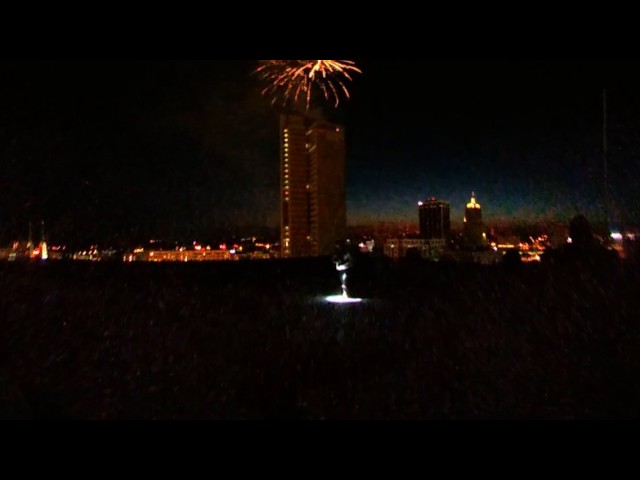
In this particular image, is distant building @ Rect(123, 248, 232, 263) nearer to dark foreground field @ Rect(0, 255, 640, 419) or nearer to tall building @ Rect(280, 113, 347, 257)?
dark foreground field @ Rect(0, 255, 640, 419)

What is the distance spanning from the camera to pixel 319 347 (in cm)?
498

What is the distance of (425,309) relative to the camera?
6.54 metres

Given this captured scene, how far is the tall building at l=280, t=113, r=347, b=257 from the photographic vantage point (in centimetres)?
695

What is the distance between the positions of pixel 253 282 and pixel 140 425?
5.45 metres

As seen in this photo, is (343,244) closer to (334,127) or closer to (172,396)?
(334,127)

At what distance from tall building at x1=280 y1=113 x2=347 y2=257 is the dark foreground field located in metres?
1.18

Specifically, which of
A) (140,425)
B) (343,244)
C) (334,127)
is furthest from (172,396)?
(334,127)

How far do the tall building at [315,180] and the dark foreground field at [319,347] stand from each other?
118cm

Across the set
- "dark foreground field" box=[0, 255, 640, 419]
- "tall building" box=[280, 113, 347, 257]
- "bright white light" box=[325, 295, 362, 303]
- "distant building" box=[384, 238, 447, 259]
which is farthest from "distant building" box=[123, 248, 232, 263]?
"distant building" box=[384, 238, 447, 259]

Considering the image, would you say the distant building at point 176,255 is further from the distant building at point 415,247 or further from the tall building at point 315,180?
the distant building at point 415,247

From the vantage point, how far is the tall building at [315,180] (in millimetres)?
6953

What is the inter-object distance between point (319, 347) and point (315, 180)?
2988mm

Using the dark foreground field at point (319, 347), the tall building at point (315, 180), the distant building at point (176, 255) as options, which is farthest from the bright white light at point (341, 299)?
the distant building at point (176, 255)

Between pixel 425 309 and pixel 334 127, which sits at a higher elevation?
pixel 334 127
